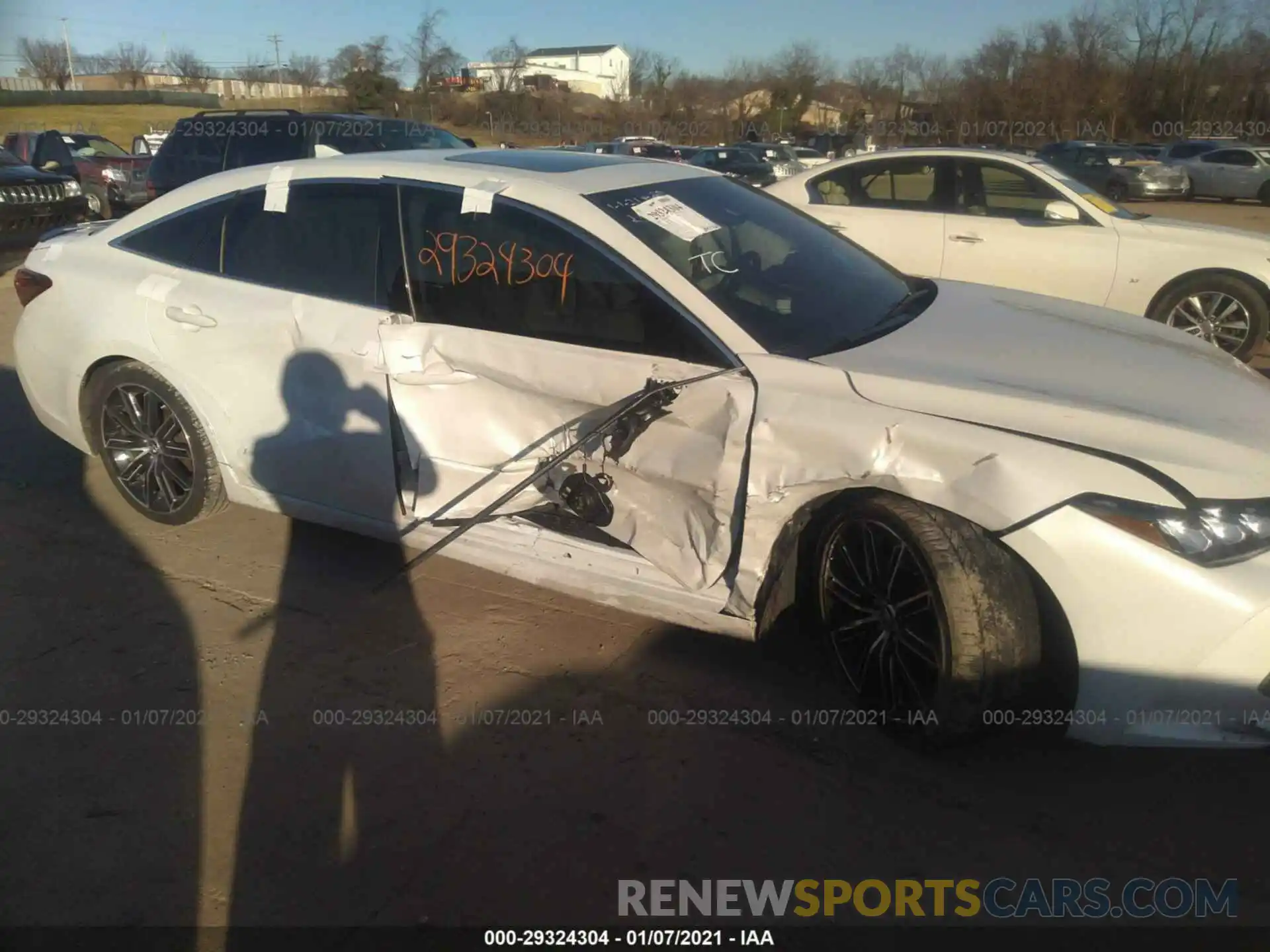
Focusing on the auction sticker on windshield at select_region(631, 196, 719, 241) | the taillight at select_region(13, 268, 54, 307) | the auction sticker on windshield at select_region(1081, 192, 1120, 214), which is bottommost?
the taillight at select_region(13, 268, 54, 307)

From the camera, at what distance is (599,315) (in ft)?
10.2

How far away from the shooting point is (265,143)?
10.5 metres

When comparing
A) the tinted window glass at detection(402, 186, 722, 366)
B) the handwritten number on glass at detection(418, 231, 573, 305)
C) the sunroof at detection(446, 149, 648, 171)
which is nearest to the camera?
the tinted window glass at detection(402, 186, 722, 366)

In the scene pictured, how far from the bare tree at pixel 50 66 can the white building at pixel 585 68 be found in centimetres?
2527

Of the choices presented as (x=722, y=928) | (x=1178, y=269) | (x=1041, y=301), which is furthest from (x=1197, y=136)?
(x=722, y=928)

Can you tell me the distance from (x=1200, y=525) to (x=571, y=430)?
183cm

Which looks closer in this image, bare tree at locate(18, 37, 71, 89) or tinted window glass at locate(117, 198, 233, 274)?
tinted window glass at locate(117, 198, 233, 274)

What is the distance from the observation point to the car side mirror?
6953 millimetres

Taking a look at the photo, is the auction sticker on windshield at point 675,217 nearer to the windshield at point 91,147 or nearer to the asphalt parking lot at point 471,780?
the asphalt parking lot at point 471,780

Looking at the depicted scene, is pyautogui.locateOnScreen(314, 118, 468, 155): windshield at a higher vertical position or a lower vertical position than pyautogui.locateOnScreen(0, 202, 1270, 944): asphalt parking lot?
higher

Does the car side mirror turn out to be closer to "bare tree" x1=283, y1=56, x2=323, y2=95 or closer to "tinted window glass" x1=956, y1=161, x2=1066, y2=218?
"tinted window glass" x1=956, y1=161, x2=1066, y2=218

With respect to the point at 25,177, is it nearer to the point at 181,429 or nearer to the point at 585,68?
the point at 181,429

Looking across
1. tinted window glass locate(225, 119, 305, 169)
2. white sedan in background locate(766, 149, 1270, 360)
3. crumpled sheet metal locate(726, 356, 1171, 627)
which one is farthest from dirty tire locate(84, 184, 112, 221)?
crumpled sheet metal locate(726, 356, 1171, 627)

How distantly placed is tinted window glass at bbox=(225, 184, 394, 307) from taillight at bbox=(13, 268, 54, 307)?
1.08 meters
